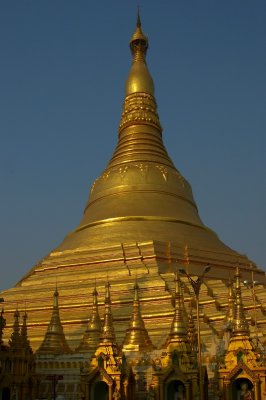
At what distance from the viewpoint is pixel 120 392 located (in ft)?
59.9

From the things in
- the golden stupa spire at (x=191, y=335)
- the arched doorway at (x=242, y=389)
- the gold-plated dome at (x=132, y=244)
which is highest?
the gold-plated dome at (x=132, y=244)

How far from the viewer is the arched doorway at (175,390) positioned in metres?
17.7

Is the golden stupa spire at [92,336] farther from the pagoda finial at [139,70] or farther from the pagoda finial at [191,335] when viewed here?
the pagoda finial at [139,70]

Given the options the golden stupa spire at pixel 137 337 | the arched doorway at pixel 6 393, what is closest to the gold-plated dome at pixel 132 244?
the golden stupa spire at pixel 137 337

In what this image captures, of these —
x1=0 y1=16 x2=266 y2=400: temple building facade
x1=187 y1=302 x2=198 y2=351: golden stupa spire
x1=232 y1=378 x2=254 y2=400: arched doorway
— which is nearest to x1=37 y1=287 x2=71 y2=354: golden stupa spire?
x1=0 y1=16 x2=266 y2=400: temple building facade

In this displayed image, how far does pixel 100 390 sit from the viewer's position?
1911cm

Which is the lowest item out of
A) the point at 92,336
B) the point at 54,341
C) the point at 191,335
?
the point at 191,335

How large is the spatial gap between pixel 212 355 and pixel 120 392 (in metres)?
3.32

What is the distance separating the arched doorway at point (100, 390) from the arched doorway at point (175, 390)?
2.25 m

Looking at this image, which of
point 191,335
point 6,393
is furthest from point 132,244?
point 6,393

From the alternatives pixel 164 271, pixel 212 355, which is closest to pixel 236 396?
pixel 212 355

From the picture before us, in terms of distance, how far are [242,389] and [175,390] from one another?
218 cm

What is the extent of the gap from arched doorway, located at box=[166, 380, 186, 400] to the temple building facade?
36 millimetres

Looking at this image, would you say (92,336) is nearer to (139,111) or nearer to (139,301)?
(139,301)
